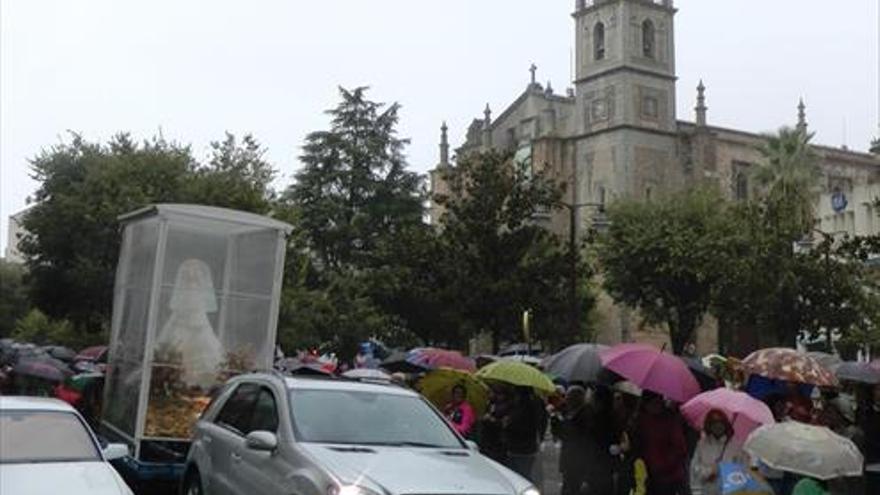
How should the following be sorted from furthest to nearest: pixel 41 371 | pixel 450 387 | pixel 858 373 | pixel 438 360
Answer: pixel 438 360 → pixel 41 371 → pixel 450 387 → pixel 858 373

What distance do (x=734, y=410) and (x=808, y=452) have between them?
7.72 ft

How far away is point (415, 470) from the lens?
7.46 m

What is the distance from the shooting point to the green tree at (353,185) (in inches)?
1907

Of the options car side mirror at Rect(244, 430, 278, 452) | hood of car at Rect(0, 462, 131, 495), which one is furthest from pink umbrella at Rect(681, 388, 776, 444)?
hood of car at Rect(0, 462, 131, 495)

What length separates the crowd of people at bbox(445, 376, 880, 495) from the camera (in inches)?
349

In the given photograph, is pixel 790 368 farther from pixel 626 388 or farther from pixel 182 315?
pixel 182 315

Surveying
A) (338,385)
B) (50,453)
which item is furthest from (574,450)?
(50,453)

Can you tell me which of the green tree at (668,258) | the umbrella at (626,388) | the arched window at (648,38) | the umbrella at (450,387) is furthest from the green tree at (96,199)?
the arched window at (648,38)

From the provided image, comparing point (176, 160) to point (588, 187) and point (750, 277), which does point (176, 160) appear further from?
point (588, 187)

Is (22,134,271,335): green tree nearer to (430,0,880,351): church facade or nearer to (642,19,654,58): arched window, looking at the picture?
(430,0,880,351): church facade

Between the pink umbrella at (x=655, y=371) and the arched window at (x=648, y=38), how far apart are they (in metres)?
61.2

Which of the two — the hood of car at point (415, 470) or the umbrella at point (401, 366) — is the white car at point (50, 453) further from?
the umbrella at point (401, 366)

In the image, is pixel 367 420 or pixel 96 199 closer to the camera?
pixel 367 420

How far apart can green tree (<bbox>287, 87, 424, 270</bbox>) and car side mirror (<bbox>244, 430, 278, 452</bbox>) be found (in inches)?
1529
